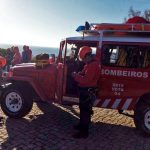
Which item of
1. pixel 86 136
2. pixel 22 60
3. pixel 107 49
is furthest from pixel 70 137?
pixel 22 60

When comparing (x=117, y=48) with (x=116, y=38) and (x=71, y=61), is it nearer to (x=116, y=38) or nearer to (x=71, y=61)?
(x=116, y=38)

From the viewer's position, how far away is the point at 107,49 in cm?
853

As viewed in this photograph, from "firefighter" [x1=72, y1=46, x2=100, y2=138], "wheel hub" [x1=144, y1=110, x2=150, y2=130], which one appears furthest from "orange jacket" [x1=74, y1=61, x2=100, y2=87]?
"wheel hub" [x1=144, y1=110, x2=150, y2=130]

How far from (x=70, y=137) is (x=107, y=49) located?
2.32m

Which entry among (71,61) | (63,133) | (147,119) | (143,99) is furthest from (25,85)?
(147,119)

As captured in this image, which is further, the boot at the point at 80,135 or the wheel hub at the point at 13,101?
the wheel hub at the point at 13,101

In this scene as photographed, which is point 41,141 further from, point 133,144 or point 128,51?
point 128,51

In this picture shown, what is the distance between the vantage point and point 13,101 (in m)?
9.32

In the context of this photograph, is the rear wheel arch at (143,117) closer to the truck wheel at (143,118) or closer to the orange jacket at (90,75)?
the truck wheel at (143,118)

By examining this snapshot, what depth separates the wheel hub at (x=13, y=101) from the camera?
923 cm

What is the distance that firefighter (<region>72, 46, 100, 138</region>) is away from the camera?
25.7 ft

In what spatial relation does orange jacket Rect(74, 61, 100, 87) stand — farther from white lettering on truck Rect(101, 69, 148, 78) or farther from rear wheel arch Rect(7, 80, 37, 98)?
rear wheel arch Rect(7, 80, 37, 98)

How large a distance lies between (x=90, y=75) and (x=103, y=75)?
0.73 m

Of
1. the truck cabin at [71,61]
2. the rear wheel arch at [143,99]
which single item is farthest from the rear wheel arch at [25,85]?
the rear wheel arch at [143,99]
